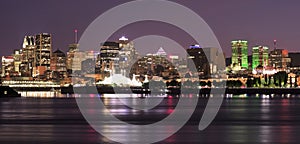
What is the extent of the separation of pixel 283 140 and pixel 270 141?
35.4 inches

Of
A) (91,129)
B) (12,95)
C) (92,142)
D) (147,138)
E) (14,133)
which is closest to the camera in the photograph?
(92,142)

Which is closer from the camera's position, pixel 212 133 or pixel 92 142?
pixel 92 142

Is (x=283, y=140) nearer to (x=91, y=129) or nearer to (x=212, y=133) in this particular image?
(x=212, y=133)


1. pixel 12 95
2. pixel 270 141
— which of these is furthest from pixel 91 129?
pixel 12 95

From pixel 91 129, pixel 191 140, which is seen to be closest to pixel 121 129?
pixel 91 129

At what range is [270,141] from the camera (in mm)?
33938

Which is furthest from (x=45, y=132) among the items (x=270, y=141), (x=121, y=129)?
(x=270, y=141)

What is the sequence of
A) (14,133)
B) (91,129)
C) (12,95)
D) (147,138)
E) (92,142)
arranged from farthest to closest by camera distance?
(12,95), (91,129), (14,133), (147,138), (92,142)

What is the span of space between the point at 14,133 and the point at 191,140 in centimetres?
968

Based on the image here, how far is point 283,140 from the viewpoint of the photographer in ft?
113

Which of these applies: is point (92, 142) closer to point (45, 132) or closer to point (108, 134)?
point (108, 134)

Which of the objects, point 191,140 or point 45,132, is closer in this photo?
point 191,140

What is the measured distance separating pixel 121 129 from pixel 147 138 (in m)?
6.45

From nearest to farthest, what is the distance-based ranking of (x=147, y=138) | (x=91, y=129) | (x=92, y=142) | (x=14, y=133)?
(x=92, y=142) → (x=147, y=138) → (x=14, y=133) → (x=91, y=129)
